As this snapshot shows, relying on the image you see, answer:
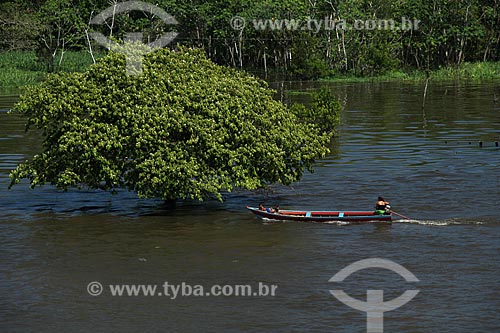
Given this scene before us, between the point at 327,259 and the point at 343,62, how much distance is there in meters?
94.9

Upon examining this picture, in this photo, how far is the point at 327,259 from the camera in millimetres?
29891

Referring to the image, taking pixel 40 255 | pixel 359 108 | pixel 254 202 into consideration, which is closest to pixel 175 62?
pixel 254 202

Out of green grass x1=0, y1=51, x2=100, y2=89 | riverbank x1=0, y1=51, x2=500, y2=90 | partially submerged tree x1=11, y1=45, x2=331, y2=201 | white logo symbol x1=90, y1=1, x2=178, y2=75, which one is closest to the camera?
partially submerged tree x1=11, y1=45, x2=331, y2=201

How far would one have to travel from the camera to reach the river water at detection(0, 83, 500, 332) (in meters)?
24.4

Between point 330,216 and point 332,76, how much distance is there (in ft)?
280

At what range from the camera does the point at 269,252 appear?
30984 mm

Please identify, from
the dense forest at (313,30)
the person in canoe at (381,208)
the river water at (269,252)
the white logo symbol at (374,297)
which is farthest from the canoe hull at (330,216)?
the dense forest at (313,30)

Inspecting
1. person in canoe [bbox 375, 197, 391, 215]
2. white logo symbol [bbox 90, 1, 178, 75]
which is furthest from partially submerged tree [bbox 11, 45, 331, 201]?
white logo symbol [bbox 90, 1, 178, 75]

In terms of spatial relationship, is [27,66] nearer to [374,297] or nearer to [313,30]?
[313,30]

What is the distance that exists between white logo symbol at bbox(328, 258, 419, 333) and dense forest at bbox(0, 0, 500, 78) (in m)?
87.4

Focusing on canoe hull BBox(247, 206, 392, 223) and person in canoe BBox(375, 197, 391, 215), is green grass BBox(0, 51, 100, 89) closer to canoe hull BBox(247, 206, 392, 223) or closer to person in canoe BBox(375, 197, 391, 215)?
canoe hull BBox(247, 206, 392, 223)

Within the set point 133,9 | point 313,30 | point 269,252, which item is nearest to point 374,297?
point 269,252

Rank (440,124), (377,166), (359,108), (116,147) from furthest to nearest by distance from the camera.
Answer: (359,108) → (440,124) → (377,166) → (116,147)

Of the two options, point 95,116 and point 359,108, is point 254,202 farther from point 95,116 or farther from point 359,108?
point 359,108
